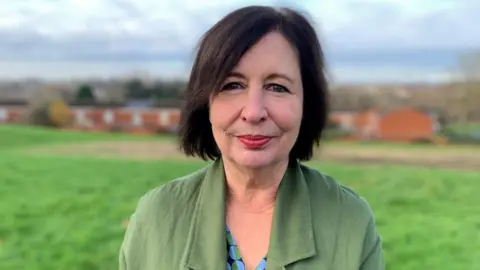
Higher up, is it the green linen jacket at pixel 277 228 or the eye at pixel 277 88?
the eye at pixel 277 88

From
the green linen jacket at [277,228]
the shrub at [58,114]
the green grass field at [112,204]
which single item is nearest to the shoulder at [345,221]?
the green linen jacket at [277,228]

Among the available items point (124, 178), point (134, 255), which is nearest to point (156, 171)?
point (124, 178)

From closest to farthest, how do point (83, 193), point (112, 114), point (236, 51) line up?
point (236, 51), point (83, 193), point (112, 114)

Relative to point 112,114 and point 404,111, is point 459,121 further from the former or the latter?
point 112,114

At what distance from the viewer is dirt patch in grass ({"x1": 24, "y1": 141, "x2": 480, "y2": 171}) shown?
13.6 feet

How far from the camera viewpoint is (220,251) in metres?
0.83

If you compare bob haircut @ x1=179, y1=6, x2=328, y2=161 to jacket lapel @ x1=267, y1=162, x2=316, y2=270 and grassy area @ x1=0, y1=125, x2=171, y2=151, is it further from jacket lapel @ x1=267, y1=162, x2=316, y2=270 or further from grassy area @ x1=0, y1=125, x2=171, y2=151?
grassy area @ x1=0, y1=125, x2=171, y2=151

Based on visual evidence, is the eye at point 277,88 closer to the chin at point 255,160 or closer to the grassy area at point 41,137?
the chin at point 255,160

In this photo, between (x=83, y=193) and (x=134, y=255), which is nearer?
(x=134, y=255)

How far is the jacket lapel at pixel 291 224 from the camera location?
2.66 feet

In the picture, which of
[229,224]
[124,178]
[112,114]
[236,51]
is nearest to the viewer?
[236,51]

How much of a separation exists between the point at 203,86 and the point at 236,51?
7cm

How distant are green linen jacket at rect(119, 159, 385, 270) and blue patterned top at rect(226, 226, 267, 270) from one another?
0.06 feet

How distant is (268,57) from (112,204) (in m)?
3.00
